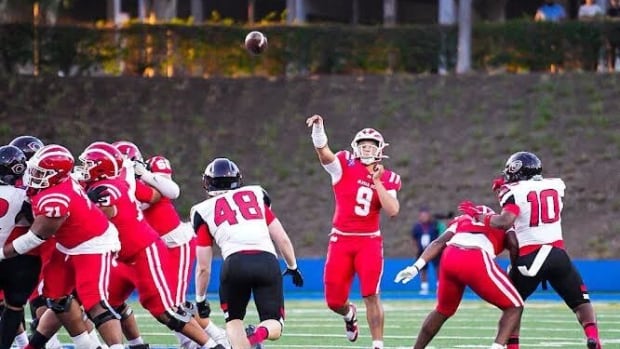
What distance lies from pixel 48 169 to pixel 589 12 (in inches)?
842

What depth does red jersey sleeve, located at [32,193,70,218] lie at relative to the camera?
34.5ft

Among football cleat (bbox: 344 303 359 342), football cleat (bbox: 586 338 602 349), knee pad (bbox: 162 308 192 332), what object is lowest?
football cleat (bbox: 344 303 359 342)

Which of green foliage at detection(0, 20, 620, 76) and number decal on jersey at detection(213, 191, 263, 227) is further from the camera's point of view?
green foliage at detection(0, 20, 620, 76)

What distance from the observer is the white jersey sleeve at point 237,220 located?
35.8 ft

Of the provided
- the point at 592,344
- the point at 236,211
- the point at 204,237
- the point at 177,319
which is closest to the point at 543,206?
the point at 592,344

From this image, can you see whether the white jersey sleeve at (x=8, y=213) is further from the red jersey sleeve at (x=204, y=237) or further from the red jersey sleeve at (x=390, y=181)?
the red jersey sleeve at (x=390, y=181)

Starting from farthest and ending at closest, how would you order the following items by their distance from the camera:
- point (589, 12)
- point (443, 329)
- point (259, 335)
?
point (589, 12) → point (443, 329) → point (259, 335)

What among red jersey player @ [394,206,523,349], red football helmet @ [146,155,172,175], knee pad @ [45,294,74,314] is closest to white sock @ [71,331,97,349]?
knee pad @ [45,294,74,314]

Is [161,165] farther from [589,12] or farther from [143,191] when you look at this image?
[589,12]

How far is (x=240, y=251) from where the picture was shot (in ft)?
35.8

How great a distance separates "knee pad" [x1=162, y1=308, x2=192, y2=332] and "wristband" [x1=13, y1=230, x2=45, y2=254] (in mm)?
1153

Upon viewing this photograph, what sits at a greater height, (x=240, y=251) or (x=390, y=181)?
(x=390, y=181)

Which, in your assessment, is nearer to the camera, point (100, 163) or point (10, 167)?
point (100, 163)

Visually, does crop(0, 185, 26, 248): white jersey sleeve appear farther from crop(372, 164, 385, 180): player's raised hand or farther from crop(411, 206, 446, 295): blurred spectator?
crop(411, 206, 446, 295): blurred spectator
